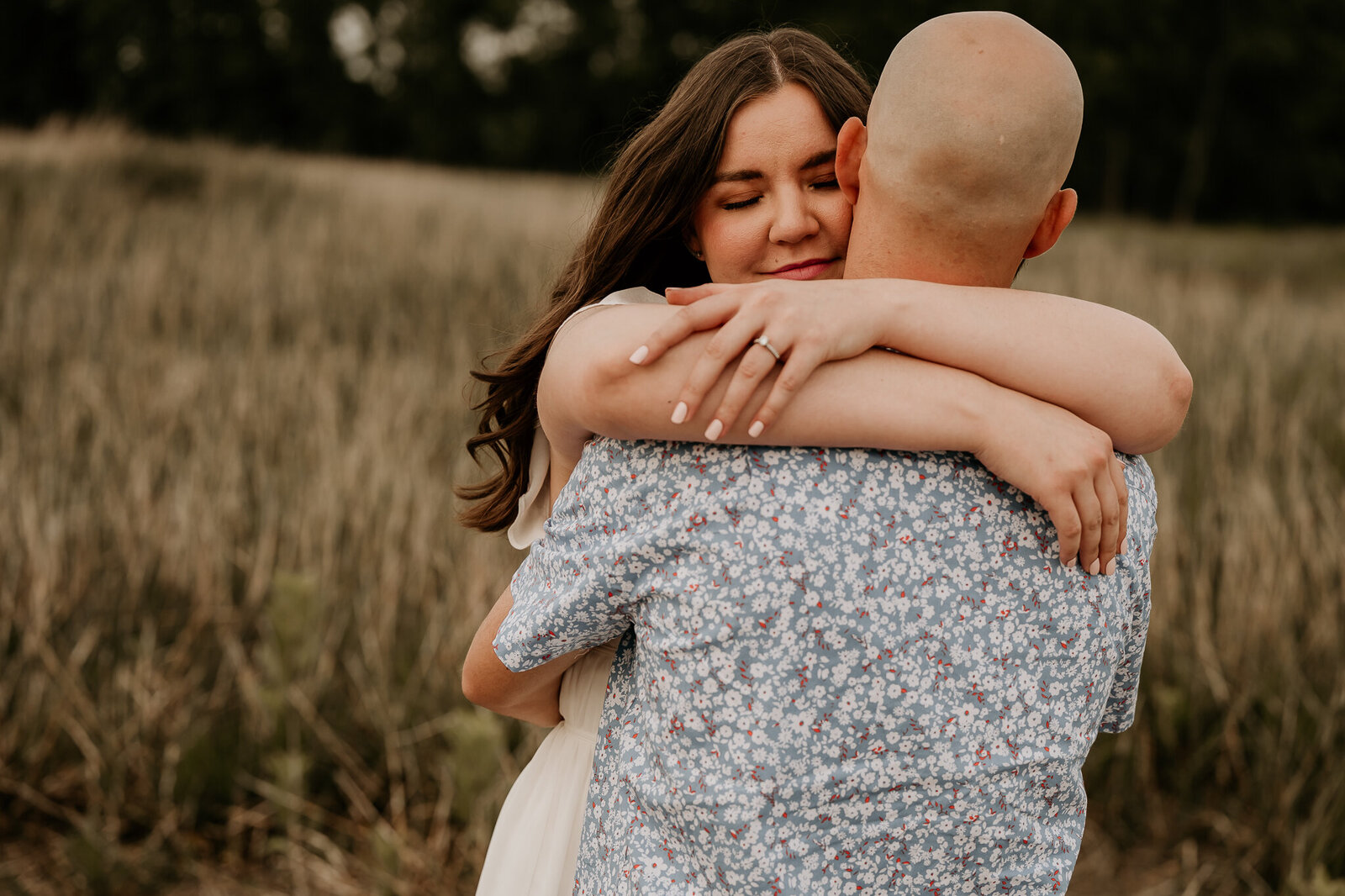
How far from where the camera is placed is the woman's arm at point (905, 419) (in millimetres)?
1022

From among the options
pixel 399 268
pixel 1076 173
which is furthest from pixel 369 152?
pixel 399 268

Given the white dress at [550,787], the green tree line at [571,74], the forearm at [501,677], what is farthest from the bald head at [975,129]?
the green tree line at [571,74]

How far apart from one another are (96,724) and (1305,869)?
3.40m

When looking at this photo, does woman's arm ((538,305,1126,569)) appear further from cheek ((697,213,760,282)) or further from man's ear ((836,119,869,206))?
cheek ((697,213,760,282))

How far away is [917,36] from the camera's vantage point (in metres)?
1.10

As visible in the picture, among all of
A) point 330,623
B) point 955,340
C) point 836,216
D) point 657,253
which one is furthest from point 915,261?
point 330,623

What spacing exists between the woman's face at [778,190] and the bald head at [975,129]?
34cm

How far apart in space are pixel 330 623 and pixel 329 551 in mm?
292

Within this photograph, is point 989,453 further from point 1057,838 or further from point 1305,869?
point 1305,869

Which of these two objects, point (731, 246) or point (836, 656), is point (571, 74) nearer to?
point (731, 246)

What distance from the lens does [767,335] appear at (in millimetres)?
1024

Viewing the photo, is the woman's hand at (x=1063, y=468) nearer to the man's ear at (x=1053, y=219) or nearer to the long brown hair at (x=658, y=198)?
the man's ear at (x=1053, y=219)

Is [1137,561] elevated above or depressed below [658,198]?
below

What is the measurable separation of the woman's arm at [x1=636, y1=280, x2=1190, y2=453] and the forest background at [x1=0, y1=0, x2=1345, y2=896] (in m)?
0.90
